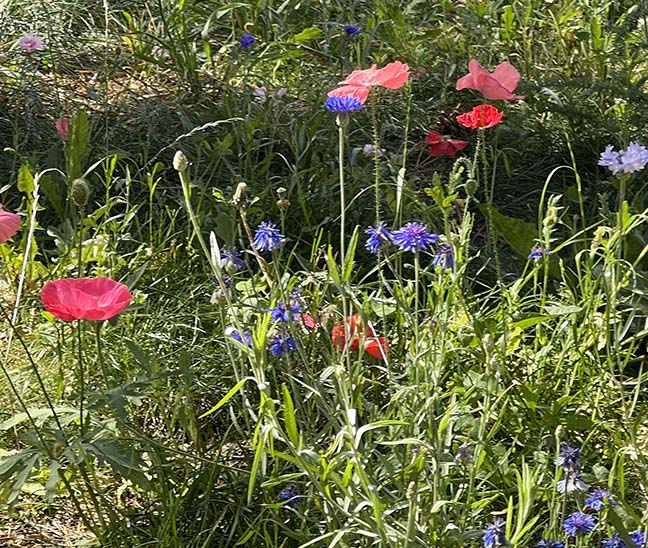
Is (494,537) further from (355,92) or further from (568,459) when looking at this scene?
(355,92)

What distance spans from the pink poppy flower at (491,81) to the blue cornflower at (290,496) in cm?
83

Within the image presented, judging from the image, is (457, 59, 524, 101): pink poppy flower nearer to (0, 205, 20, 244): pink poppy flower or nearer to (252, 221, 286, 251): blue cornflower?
(252, 221, 286, 251): blue cornflower

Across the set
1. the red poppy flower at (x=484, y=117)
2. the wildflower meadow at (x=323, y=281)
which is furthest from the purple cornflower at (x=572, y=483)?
the red poppy flower at (x=484, y=117)

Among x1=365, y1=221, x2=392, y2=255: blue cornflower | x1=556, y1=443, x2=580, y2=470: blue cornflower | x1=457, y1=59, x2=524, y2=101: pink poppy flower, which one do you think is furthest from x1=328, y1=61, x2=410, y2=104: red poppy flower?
x1=556, y1=443, x2=580, y2=470: blue cornflower

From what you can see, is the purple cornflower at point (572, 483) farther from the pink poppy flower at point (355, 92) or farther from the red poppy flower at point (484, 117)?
the red poppy flower at point (484, 117)

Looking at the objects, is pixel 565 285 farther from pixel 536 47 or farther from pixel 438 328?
pixel 536 47

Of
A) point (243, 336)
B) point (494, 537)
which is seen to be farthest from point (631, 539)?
point (243, 336)

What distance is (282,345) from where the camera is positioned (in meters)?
1.66

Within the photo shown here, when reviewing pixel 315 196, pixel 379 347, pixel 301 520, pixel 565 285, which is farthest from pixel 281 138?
pixel 301 520

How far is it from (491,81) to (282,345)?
0.73 metres

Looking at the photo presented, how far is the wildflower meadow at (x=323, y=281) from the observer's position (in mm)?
1561

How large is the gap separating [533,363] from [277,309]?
1.88 ft

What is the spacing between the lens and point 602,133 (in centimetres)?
290

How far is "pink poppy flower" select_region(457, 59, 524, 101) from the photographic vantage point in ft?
6.73
